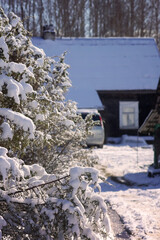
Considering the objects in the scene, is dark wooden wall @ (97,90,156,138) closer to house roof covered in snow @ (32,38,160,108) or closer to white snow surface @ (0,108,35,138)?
house roof covered in snow @ (32,38,160,108)

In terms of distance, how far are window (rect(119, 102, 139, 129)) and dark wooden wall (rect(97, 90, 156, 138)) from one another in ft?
0.78

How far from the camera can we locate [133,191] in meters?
8.51

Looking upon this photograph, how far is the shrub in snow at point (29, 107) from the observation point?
358 centimetres

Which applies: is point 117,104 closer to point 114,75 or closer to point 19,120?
point 114,75

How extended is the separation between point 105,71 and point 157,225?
56.7 ft

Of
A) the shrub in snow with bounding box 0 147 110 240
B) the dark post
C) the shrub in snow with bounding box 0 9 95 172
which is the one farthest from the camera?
the dark post

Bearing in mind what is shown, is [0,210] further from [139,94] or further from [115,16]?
[115,16]

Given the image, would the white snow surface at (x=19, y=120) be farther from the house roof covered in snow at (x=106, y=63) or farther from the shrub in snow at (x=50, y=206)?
the house roof covered in snow at (x=106, y=63)

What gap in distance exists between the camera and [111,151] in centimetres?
1583

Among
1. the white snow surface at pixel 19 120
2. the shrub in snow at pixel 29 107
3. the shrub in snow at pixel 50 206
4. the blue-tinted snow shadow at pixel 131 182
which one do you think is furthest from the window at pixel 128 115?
the white snow surface at pixel 19 120

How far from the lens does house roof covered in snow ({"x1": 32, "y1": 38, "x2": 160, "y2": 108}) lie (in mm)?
21125

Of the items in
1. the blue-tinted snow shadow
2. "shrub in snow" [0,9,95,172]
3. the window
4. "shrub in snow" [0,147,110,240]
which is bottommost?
the window

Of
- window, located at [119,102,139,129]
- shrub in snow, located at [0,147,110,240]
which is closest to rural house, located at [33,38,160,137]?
window, located at [119,102,139,129]

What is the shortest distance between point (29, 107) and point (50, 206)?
1.23m
